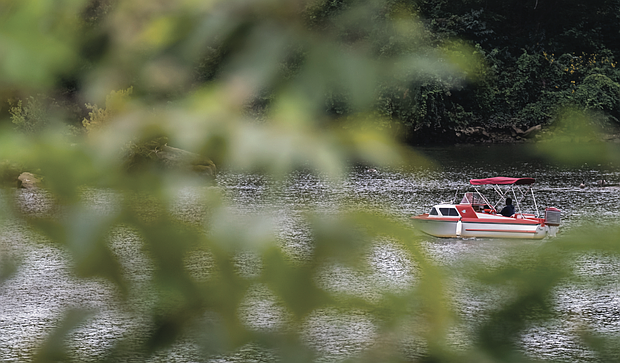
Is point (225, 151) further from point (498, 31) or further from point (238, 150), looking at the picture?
point (498, 31)

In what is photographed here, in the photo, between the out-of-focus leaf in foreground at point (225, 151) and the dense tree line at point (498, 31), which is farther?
the dense tree line at point (498, 31)

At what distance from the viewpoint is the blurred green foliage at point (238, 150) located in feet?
1.81

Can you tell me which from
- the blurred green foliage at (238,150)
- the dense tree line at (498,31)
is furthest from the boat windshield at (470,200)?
the blurred green foliage at (238,150)

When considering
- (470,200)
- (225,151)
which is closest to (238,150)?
(225,151)

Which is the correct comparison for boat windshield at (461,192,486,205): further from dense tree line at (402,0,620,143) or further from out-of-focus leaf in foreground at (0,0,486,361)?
out-of-focus leaf in foreground at (0,0,486,361)

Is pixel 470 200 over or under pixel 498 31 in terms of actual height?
under

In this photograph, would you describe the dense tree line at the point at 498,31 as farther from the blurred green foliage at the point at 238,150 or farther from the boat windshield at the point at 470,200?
the boat windshield at the point at 470,200

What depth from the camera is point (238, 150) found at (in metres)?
0.61

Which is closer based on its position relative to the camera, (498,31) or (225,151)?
(225,151)

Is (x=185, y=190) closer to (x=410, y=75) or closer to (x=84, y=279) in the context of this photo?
(x=84, y=279)

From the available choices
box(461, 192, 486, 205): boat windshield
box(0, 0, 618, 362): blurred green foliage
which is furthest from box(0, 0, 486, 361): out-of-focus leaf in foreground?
box(461, 192, 486, 205): boat windshield

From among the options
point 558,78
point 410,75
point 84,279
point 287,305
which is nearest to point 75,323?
point 84,279

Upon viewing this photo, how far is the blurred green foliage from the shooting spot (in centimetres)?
55

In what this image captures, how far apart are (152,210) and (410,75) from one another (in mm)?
249
